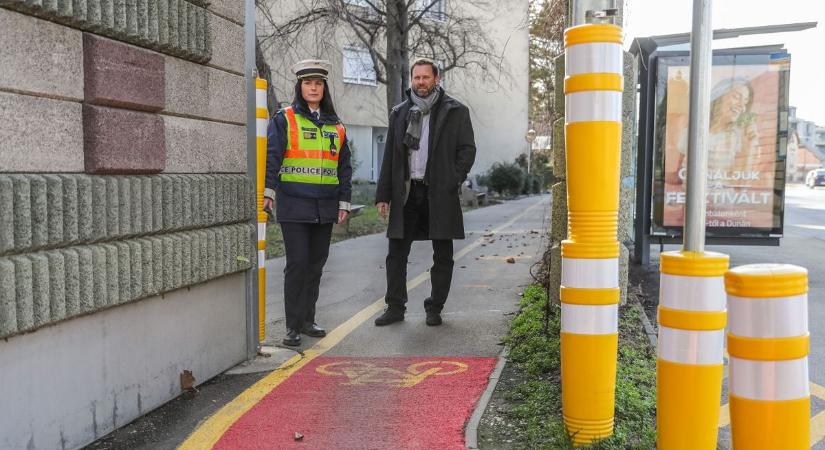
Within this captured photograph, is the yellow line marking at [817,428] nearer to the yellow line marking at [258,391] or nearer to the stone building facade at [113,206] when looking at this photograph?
the yellow line marking at [258,391]

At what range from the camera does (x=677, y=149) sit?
964cm

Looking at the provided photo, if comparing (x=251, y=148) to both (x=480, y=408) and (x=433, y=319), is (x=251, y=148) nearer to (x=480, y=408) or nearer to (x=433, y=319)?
(x=433, y=319)

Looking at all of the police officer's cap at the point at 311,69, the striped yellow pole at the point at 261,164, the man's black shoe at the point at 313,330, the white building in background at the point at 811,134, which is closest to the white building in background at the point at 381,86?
the police officer's cap at the point at 311,69

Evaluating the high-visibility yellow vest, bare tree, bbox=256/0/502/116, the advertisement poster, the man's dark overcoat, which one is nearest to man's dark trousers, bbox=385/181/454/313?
the man's dark overcoat

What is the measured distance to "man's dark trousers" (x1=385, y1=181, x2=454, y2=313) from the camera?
6.34 m

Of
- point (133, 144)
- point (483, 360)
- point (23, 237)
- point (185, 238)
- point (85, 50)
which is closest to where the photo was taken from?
point (23, 237)

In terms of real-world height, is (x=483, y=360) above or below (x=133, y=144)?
below

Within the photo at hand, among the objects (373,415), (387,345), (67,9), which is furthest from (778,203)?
(67,9)

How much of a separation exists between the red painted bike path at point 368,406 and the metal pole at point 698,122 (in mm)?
1446

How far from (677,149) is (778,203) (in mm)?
1386

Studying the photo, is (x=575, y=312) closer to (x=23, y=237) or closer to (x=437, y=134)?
(x=23, y=237)

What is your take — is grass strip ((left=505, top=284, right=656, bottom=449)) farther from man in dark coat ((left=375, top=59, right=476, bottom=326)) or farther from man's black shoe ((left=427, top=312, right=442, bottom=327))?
man in dark coat ((left=375, top=59, right=476, bottom=326))

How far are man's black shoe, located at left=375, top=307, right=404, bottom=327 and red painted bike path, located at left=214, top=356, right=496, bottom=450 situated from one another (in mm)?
1027

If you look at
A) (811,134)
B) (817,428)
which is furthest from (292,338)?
(811,134)
